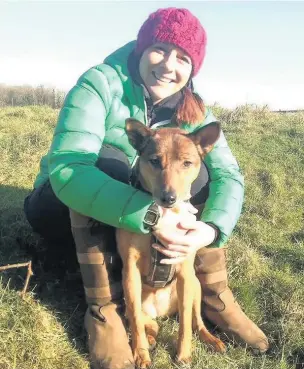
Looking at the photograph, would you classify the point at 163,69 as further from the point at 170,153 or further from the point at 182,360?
the point at 182,360

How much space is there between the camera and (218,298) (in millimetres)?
3230

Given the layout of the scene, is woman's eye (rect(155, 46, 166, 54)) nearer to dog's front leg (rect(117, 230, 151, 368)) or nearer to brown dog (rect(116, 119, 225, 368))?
brown dog (rect(116, 119, 225, 368))

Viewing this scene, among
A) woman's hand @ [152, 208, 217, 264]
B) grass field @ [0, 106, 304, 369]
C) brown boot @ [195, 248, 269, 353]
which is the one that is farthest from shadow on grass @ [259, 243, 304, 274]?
woman's hand @ [152, 208, 217, 264]

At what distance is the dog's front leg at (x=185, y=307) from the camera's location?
2848 mm

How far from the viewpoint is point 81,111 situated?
114 inches

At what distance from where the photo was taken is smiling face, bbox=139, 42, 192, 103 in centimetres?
306

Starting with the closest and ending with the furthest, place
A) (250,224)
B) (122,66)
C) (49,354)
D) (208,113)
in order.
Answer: (49,354), (122,66), (208,113), (250,224)

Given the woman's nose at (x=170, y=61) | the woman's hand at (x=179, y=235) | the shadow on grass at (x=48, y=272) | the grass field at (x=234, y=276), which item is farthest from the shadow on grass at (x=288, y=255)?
the woman's nose at (x=170, y=61)

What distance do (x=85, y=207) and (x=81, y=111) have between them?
653 millimetres

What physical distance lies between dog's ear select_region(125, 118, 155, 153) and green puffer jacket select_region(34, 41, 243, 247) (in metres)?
0.19

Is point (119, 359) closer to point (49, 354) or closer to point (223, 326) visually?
point (49, 354)

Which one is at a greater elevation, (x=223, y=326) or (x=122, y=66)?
(x=122, y=66)

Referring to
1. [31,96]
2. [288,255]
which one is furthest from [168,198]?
[31,96]

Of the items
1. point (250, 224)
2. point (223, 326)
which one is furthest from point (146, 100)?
point (250, 224)
